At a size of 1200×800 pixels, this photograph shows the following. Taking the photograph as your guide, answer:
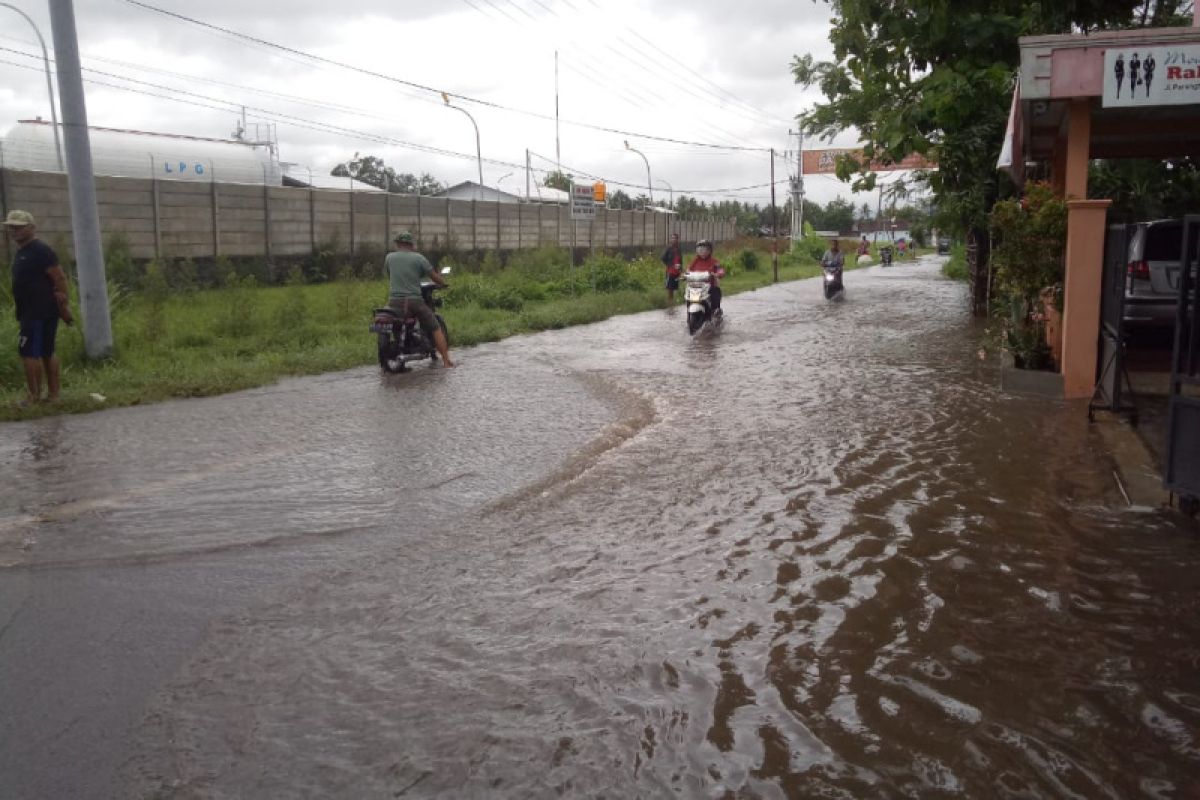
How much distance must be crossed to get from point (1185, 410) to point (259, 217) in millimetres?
22776

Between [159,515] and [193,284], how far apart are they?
608 inches

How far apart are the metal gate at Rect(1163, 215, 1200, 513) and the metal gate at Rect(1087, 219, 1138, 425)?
223 centimetres

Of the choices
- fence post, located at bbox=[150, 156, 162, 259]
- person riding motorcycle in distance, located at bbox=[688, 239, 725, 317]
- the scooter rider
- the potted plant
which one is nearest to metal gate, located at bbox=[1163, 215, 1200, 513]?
the potted plant

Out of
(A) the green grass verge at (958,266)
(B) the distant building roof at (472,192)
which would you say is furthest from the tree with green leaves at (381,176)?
(A) the green grass verge at (958,266)

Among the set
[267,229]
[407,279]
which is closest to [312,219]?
[267,229]

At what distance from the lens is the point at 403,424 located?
28.8 feet

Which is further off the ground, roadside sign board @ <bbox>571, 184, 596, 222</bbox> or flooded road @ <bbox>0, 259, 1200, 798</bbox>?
roadside sign board @ <bbox>571, 184, 596, 222</bbox>

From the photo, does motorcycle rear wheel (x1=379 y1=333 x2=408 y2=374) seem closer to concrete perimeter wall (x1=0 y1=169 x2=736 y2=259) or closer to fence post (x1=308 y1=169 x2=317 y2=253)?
concrete perimeter wall (x1=0 y1=169 x2=736 y2=259)

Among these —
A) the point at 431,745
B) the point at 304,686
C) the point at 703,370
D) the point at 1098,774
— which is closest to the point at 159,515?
the point at 304,686

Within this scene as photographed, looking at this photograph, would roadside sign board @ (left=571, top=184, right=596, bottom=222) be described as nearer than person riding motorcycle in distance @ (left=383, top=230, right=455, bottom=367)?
No

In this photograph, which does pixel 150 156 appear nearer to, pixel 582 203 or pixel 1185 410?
pixel 582 203

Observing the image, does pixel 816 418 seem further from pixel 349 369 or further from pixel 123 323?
pixel 123 323

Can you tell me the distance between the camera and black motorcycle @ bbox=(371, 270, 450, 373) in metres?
11.6

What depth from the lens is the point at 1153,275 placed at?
10.6m
